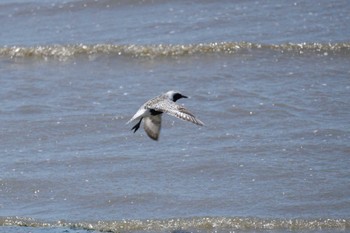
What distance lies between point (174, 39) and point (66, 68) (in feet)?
4.58

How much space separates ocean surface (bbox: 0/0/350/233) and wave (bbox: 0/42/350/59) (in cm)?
2

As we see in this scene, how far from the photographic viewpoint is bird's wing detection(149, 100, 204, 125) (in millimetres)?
7273

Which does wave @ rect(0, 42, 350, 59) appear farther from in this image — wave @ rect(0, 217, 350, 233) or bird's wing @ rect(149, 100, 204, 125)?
wave @ rect(0, 217, 350, 233)

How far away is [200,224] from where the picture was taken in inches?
279

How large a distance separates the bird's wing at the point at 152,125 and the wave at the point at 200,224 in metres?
0.98

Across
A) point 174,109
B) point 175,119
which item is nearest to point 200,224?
point 174,109

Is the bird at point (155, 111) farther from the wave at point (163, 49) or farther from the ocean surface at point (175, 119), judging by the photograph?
the wave at point (163, 49)

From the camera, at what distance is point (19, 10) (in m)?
13.1

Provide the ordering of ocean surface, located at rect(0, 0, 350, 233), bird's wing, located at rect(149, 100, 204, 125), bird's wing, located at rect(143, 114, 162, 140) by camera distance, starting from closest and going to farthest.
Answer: bird's wing, located at rect(149, 100, 204, 125) → ocean surface, located at rect(0, 0, 350, 233) → bird's wing, located at rect(143, 114, 162, 140)

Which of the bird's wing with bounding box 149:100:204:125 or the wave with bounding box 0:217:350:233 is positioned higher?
the bird's wing with bounding box 149:100:204:125

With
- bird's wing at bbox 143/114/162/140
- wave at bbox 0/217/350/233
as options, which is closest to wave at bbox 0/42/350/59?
bird's wing at bbox 143/114/162/140

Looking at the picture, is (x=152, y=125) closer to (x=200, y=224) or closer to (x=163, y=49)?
(x=200, y=224)

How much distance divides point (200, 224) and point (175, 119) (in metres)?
2.29

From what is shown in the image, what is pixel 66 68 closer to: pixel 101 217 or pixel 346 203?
pixel 101 217
